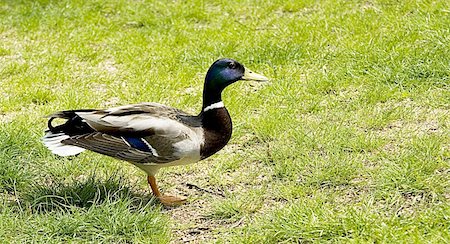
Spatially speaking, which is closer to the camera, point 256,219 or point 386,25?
point 256,219

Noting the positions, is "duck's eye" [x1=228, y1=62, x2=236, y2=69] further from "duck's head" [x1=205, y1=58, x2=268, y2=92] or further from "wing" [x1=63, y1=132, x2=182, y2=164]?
A: "wing" [x1=63, y1=132, x2=182, y2=164]

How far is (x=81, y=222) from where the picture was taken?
380 cm

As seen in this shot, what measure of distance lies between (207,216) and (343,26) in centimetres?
298

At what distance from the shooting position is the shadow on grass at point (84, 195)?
4055 mm

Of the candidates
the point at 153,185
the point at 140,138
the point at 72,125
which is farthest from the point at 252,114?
the point at 72,125

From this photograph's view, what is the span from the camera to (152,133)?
13.3 ft

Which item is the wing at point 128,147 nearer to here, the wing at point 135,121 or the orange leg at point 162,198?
the wing at point 135,121

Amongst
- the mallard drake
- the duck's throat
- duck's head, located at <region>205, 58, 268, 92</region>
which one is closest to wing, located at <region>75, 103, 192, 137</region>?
the mallard drake

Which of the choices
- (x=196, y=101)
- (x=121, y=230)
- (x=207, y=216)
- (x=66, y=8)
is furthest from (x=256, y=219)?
(x=66, y=8)

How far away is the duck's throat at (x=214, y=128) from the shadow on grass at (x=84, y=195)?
0.42m

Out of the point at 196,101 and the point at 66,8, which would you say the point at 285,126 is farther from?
the point at 66,8

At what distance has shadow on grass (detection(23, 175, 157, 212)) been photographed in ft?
13.3

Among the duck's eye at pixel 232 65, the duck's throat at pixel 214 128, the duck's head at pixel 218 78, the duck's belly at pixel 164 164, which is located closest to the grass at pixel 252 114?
the duck's belly at pixel 164 164

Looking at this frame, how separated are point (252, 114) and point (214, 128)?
1.15m
